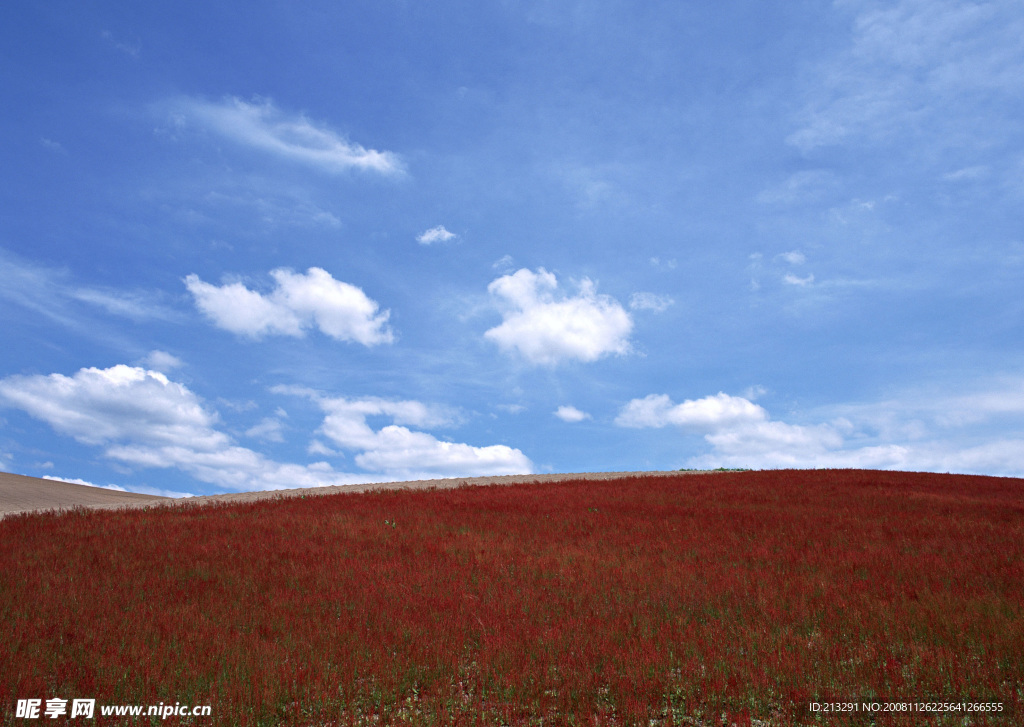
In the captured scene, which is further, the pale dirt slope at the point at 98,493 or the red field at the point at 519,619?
the pale dirt slope at the point at 98,493

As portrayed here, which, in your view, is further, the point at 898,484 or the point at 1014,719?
the point at 898,484

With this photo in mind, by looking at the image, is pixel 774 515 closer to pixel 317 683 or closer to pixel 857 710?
pixel 857 710

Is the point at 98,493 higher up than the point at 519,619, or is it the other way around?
the point at 98,493

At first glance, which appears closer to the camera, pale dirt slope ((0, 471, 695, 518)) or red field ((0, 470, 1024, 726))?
red field ((0, 470, 1024, 726))

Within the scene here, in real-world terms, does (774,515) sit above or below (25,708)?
above

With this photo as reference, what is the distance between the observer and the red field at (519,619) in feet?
16.7

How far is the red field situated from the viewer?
16.7ft

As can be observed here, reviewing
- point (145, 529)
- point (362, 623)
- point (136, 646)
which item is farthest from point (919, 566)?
point (145, 529)

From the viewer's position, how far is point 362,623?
6.95m

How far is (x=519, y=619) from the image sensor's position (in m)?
7.01

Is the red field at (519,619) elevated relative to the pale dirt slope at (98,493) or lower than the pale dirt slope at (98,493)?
lower

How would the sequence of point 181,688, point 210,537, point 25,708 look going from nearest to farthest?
point 25,708 < point 181,688 < point 210,537

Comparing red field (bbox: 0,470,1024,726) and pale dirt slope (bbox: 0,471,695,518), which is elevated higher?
pale dirt slope (bbox: 0,471,695,518)

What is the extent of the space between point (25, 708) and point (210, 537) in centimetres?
736
